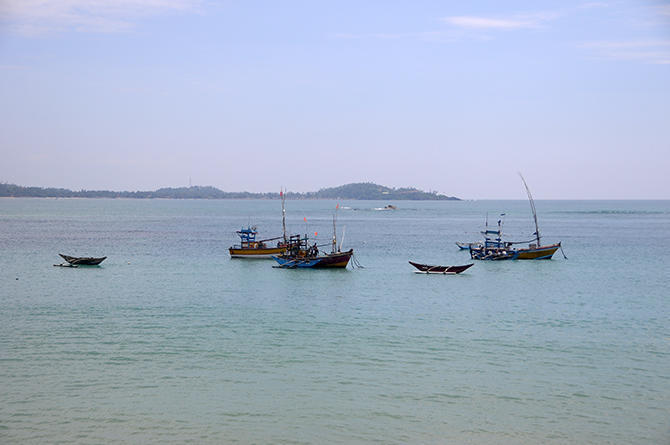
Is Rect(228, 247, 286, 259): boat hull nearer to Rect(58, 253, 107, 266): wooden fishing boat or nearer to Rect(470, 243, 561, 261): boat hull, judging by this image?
Rect(58, 253, 107, 266): wooden fishing boat

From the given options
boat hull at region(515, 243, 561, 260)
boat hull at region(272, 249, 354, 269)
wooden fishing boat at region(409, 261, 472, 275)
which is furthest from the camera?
boat hull at region(515, 243, 561, 260)

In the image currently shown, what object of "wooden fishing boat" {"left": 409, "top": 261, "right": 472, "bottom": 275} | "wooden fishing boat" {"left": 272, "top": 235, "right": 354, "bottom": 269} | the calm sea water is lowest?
the calm sea water

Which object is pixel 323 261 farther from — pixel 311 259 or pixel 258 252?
pixel 258 252

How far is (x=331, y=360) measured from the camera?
23.8 meters

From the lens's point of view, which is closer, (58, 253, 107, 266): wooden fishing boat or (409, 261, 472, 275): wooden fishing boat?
(409, 261, 472, 275): wooden fishing boat

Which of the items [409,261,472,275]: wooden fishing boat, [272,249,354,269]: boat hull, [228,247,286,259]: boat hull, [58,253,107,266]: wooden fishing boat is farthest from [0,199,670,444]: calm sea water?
[228,247,286,259]: boat hull

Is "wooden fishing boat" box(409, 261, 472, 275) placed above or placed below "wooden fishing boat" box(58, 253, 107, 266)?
below

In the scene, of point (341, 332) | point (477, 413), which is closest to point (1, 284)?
point (341, 332)

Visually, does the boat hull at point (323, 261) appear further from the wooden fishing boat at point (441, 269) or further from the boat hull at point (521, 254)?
the boat hull at point (521, 254)

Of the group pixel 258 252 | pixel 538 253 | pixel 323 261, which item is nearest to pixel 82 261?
pixel 258 252

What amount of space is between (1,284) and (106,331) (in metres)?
17.0

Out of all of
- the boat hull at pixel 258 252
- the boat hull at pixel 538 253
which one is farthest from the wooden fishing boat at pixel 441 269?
the boat hull at pixel 258 252

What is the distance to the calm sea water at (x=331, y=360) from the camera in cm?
1802

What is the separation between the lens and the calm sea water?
709 inches
